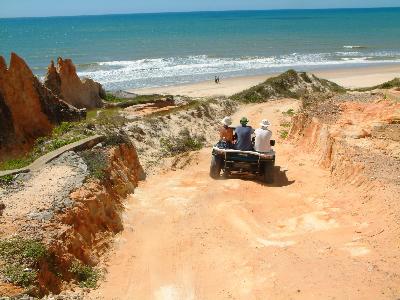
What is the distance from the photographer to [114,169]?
43.3 ft

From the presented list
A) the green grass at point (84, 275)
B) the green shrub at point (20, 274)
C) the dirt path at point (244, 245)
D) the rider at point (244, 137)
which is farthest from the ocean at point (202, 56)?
the green shrub at point (20, 274)

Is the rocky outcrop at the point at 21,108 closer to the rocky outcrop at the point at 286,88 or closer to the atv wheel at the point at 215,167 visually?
the atv wheel at the point at 215,167

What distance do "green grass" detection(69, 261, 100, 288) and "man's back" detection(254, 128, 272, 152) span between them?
21.3 feet

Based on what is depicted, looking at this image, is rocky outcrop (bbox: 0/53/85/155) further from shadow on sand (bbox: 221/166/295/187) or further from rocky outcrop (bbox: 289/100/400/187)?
rocky outcrop (bbox: 289/100/400/187)

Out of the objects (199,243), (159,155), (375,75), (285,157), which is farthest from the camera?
(375,75)

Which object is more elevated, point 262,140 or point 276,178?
point 262,140

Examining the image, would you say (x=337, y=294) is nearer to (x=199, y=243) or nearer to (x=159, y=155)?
(x=199, y=243)

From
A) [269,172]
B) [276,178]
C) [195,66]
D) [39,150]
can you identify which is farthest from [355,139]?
[195,66]

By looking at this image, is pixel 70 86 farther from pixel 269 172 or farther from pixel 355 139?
pixel 355 139

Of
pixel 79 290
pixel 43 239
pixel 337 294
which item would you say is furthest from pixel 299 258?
pixel 43 239

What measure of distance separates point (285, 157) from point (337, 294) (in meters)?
8.98

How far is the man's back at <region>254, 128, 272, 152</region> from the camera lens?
1362 centimetres

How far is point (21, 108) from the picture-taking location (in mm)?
16359

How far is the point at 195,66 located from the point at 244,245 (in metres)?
45.3
